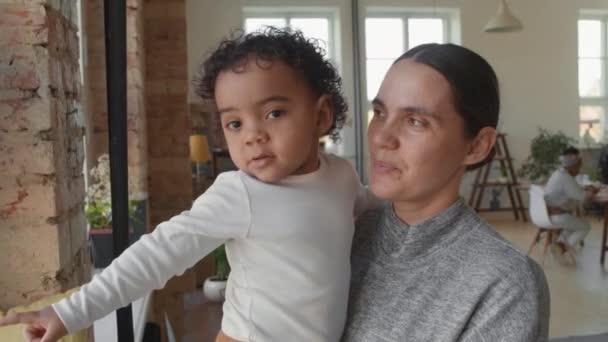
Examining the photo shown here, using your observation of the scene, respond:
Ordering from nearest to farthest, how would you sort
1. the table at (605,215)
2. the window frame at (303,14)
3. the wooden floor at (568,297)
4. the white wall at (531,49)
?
the wooden floor at (568,297), the table at (605,215), the window frame at (303,14), the white wall at (531,49)

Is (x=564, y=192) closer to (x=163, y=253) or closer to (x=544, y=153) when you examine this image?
(x=544, y=153)

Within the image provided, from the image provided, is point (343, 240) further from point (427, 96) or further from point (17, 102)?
point (17, 102)

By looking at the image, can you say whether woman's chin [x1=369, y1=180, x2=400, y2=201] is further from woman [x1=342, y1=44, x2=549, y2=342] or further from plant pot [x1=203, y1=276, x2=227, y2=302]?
plant pot [x1=203, y1=276, x2=227, y2=302]

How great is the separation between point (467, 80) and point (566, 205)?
19.1ft

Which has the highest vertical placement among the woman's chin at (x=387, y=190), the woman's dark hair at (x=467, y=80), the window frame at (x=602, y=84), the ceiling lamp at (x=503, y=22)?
the ceiling lamp at (x=503, y=22)

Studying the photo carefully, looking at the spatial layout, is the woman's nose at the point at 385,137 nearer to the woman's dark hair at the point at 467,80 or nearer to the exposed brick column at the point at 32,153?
the woman's dark hair at the point at 467,80

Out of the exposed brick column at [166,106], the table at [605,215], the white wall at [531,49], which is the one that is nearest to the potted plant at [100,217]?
the exposed brick column at [166,106]

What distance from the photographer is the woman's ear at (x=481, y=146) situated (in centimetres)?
95

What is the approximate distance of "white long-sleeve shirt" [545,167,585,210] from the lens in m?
6.09

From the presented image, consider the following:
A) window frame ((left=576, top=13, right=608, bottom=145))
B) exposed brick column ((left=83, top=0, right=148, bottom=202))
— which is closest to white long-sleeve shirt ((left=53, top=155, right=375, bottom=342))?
exposed brick column ((left=83, top=0, right=148, bottom=202))

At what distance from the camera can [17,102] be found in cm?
127

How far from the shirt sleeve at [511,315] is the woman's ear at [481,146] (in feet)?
0.68

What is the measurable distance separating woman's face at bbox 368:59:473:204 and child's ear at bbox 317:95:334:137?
119 millimetres

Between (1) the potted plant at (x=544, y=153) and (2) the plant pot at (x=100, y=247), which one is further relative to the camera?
(1) the potted plant at (x=544, y=153)
